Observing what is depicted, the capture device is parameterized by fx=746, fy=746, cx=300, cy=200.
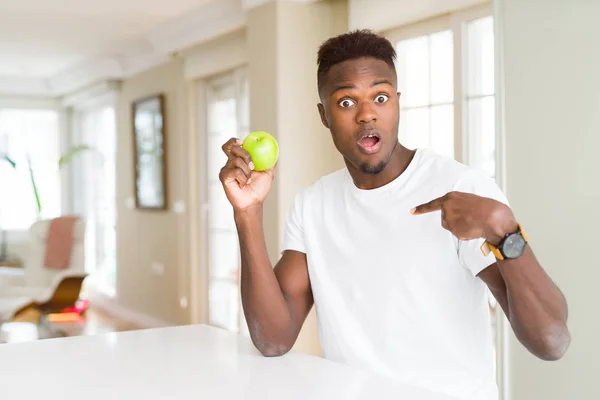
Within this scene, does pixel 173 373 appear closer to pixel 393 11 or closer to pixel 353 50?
pixel 353 50

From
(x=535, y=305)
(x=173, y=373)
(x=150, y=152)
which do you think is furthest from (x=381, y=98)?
(x=150, y=152)

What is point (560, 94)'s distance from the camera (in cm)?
261

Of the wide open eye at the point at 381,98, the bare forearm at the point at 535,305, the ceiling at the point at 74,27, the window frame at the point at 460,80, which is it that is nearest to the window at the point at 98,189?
the ceiling at the point at 74,27

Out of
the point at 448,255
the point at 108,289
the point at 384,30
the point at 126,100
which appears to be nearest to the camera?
the point at 448,255

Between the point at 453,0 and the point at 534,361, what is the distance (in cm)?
163

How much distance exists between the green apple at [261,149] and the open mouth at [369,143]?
18 centimetres

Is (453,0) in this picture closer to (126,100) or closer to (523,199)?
(523,199)

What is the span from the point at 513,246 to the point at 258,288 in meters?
0.54

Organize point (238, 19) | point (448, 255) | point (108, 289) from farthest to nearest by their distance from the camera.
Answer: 1. point (108, 289)
2. point (238, 19)
3. point (448, 255)

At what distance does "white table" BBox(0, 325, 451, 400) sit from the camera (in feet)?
3.85

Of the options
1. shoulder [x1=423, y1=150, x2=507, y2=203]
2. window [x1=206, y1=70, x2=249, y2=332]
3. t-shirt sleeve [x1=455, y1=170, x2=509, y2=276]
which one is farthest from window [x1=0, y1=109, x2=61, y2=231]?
t-shirt sleeve [x1=455, y1=170, x2=509, y2=276]

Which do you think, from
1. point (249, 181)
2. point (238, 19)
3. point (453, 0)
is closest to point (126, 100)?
point (238, 19)

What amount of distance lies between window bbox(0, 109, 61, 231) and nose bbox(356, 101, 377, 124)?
296 inches

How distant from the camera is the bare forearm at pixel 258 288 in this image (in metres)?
1.49
